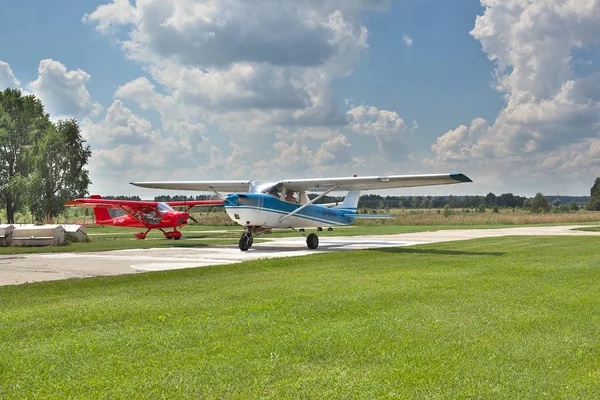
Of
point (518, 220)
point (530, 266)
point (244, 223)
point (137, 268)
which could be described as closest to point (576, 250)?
point (530, 266)

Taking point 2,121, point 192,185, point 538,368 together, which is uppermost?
point 2,121

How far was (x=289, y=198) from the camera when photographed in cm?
2017

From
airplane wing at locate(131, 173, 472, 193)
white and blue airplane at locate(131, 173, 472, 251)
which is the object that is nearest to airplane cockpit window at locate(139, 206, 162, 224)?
airplane wing at locate(131, 173, 472, 193)

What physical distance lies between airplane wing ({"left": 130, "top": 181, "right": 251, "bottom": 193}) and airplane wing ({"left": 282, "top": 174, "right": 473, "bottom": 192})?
2.37m

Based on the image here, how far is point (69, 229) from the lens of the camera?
23062 millimetres

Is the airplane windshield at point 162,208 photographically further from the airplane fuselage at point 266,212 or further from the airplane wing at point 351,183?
the airplane fuselage at point 266,212

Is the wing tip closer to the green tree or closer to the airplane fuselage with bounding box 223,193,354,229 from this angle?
the airplane fuselage with bounding box 223,193,354,229

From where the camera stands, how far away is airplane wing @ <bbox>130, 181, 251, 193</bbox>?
22078mm

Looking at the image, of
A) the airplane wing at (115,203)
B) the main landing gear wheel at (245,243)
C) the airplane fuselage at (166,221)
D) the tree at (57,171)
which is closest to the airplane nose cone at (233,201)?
the main landing gear wheel at (245,243)

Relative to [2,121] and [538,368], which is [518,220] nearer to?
[538,368]

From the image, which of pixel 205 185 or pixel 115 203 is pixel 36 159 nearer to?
pixel 115 203

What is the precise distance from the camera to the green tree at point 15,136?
57844mm

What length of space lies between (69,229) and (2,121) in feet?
144

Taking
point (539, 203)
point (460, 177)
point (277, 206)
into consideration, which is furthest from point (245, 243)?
point (539, 203)
